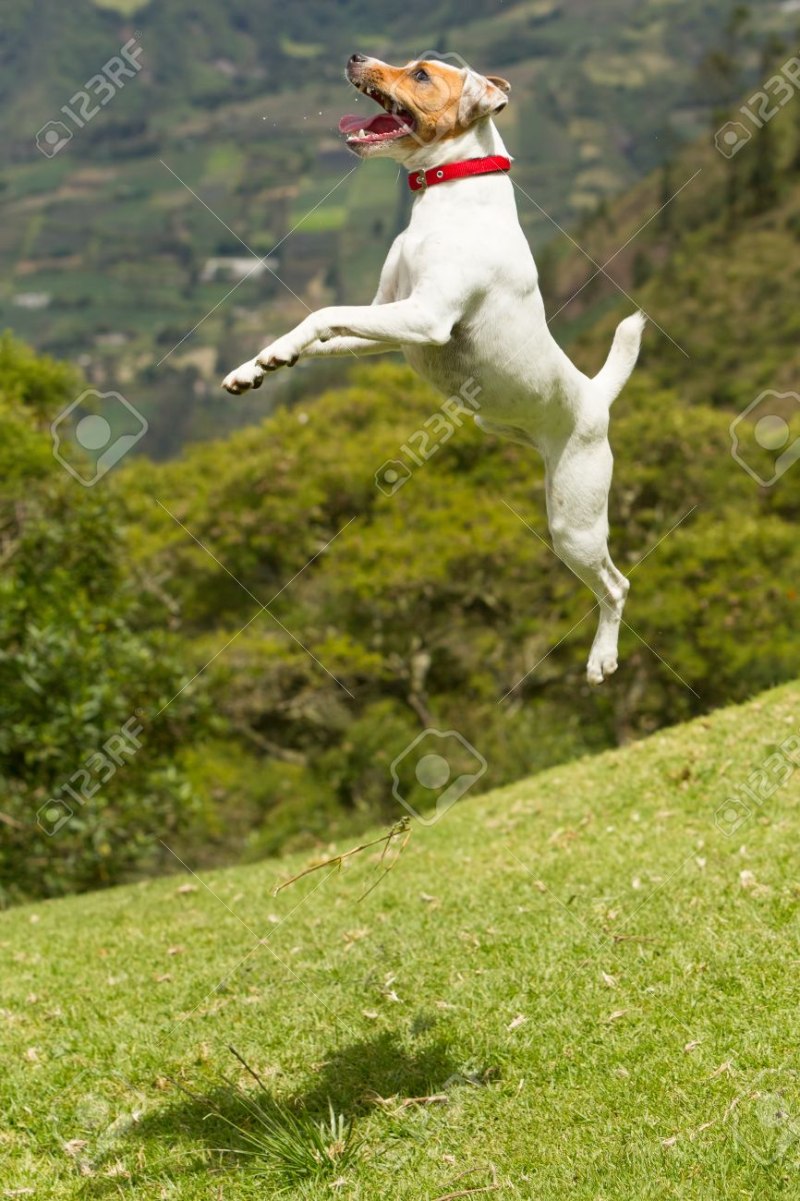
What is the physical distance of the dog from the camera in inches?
182

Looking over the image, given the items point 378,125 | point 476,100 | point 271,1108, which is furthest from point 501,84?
point 271,1108

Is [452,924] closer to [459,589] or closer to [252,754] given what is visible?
A: [459,589]

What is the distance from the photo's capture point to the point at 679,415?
96.7 ft

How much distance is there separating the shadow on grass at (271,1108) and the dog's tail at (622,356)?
3.46 metres

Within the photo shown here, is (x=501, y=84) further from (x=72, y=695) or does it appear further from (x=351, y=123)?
(x=72, y=695)

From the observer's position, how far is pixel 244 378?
174 inches

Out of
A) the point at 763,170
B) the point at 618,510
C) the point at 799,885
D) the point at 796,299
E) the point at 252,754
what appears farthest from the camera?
the point at 763,170

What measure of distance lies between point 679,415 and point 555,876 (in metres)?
22.4

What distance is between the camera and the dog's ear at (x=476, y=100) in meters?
4.88

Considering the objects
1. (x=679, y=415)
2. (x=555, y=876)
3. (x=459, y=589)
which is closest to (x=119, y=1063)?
(x=555, y=876)

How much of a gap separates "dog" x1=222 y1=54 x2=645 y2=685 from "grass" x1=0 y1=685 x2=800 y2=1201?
10.3 ft

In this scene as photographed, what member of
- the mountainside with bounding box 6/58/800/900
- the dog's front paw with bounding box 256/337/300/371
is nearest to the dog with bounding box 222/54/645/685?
the dog's front paw with bounding box 256/337/300/371

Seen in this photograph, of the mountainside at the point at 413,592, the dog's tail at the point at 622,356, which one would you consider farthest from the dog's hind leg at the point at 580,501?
the mountainside at the point at 413,592

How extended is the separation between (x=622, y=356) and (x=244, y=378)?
2252 millimetres
